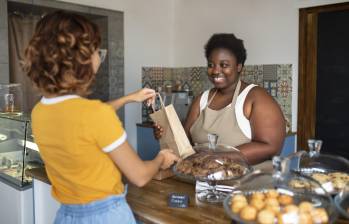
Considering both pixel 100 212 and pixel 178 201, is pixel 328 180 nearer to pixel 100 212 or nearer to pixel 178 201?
pixel 178 201

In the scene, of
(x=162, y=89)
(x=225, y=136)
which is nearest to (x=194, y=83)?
(x=162, y=89)

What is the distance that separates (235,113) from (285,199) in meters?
0.78

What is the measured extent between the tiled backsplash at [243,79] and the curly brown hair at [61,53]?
240 cm

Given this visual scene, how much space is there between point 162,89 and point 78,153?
116 inches

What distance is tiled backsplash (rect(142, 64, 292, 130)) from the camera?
10.2ft

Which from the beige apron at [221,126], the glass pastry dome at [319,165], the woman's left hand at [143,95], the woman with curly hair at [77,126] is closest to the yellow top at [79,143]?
the woman with curly hair at [77,126]

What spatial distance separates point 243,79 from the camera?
340 cm

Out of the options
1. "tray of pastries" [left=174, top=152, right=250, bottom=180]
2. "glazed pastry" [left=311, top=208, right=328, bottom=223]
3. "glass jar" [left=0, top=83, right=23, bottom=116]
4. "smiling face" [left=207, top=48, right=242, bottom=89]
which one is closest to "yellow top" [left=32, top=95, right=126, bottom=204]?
"tray of pastries" [left=174, top=152, right=250, bottom=180]

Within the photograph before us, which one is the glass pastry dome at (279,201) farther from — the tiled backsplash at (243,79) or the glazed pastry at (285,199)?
the tiled backsplash at (243,79)

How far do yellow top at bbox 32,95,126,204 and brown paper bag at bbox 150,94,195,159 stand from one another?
460mm

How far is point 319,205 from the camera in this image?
962mm

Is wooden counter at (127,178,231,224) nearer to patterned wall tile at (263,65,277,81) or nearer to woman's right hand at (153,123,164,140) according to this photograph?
woman's right hand at (153,123,164,140)

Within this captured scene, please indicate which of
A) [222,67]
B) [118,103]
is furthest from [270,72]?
[118,103]

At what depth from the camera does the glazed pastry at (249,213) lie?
2.97ft
